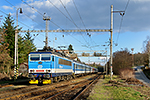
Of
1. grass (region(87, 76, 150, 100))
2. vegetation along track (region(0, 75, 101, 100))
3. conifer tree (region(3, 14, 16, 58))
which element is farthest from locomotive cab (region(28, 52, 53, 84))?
conifer tree (region(3, 14, 16, 58))

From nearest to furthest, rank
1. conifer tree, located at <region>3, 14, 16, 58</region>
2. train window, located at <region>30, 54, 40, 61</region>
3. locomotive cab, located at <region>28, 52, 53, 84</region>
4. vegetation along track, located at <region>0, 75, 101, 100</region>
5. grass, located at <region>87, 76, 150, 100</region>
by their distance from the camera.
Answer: vegetation along track, located at <region>0, 75, 101, 100</region> → grass, located at <region>87, 76, 150, 100</region> → locomotive cab, located at <region>28, 52, 53, 84</region> → train window, located at <region>30, 54, 40, 61</region> → conifer tree, located at <region>3, 14, 16, 58</region>

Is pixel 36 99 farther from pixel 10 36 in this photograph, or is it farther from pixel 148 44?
pixel 148 44

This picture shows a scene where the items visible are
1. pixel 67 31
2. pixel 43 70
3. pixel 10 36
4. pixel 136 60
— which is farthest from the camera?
pixel 136 60

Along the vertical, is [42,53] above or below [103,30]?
below

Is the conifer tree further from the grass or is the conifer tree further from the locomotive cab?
the grass

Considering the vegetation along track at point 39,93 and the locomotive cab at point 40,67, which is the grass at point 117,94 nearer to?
the vegetation along track at point 39,93

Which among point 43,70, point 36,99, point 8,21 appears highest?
point 8,21

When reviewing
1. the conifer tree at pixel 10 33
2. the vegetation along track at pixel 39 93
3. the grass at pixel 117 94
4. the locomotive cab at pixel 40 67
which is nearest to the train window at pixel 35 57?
the locomotive cab at pixel 40 67

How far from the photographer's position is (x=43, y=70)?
16562 mm

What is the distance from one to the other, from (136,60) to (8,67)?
95.3m

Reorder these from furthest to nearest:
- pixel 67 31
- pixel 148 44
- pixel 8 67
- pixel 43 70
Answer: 1. pixel 148 44
2. pixel 8 67
3. pixel 67 31
4. pixel 43 70

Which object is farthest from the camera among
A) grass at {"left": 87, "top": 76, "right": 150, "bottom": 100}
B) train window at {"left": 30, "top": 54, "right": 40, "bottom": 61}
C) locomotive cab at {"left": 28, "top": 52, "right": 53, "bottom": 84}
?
train window at {"left": 30, "top": 54, "right": 40, "bottom": 61}

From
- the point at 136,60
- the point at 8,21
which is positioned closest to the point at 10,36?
the point at 8,21

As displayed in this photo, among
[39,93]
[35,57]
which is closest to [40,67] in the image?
[35,57]
